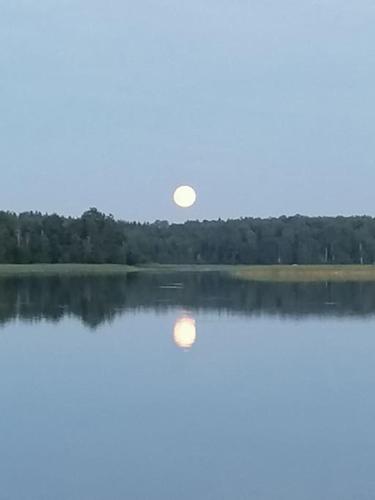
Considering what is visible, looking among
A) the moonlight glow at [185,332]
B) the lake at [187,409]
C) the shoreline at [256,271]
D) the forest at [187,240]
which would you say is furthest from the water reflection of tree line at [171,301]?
the forest at [187,240]

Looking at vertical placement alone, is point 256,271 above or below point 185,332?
above

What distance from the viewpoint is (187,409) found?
11695mm

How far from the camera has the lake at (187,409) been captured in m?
8.43

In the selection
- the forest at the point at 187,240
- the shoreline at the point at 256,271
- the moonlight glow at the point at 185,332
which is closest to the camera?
the moonlight glow at the point at 185,332

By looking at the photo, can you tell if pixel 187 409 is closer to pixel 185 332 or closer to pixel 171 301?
pixel 185 332

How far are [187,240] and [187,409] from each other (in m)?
87.8

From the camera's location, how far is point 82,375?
14.5 metres

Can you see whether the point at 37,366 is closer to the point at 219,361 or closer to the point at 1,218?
the point at 219,361

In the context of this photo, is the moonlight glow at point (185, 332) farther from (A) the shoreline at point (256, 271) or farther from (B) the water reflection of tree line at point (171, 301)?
(A) the shoreline at point (256, 271)

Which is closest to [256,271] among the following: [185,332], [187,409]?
[185,332]

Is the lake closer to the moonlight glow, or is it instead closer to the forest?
the moonlight glow

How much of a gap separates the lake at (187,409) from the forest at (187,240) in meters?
55.6

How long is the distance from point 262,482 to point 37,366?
7733mm

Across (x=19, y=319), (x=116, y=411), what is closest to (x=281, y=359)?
(x=116, y=411)
